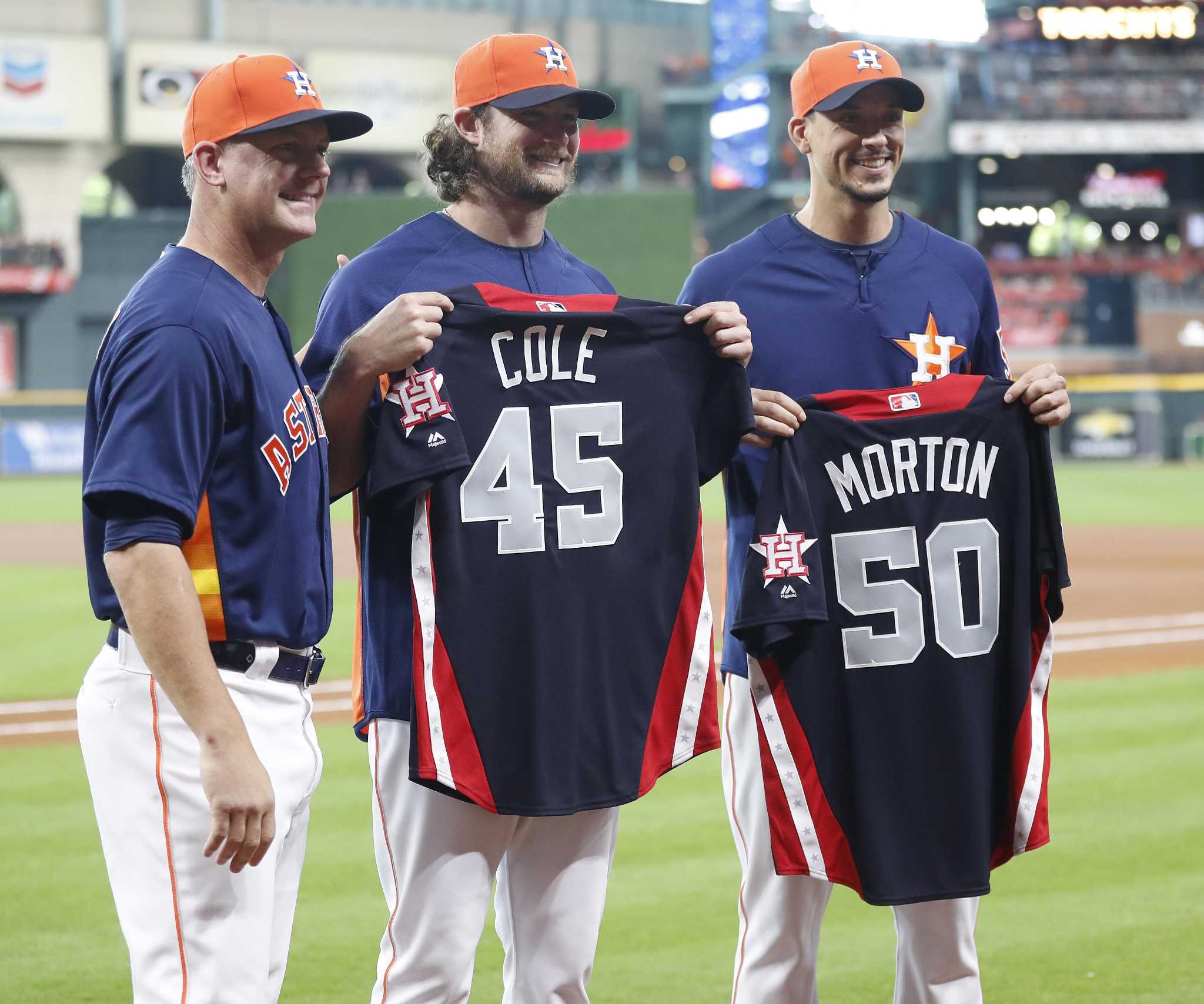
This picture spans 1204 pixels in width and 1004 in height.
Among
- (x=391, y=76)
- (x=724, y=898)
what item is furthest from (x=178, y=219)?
(x=724, y=898)

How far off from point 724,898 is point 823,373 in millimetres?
2374

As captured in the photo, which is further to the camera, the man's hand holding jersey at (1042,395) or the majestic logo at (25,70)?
the majestic logo at (25,70)

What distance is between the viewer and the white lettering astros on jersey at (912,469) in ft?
10.1

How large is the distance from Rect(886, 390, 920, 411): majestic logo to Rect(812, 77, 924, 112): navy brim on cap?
0.65 meters

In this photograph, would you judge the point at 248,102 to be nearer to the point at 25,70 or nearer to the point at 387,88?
the point at 25,70

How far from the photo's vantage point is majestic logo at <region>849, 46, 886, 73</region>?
126 inches

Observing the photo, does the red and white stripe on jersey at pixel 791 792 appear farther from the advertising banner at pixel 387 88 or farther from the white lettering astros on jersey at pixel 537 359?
Result: the advertising banner at pixel 387 88

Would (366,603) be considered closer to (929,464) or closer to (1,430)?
(929,464)

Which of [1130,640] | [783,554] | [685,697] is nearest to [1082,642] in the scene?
[1130,640]

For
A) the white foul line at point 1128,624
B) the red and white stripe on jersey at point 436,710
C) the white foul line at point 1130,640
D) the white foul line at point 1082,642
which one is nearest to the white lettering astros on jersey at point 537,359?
the red and white stripe on jersey at point 436,710

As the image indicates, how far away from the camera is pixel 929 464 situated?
10.1 feet

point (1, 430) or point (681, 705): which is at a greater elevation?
point (681, 705)

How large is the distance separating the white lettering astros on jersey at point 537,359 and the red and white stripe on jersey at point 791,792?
2.39 feet

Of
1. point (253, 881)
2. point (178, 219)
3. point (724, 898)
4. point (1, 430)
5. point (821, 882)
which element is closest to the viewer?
point (253, 881)
